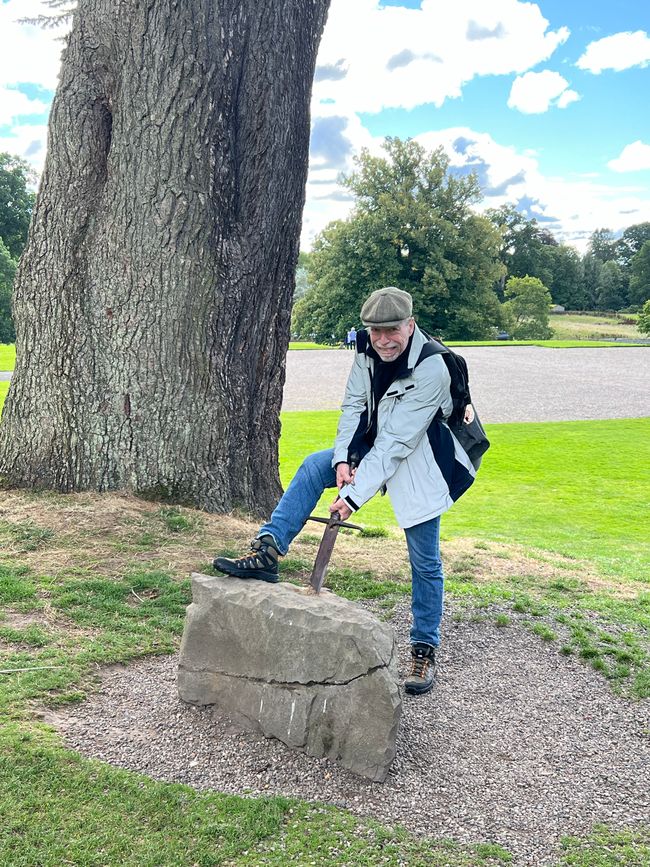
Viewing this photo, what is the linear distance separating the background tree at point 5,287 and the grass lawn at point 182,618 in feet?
110

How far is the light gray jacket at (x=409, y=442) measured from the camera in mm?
4223

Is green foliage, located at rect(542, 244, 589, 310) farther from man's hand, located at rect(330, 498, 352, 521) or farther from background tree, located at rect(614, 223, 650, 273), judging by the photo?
man's hand, located at rect(330, 498, 352, 521)

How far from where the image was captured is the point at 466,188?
55594 mm

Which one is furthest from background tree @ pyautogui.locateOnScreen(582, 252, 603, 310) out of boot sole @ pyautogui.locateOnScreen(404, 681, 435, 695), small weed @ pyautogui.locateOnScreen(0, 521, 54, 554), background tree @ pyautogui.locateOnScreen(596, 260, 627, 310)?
boot sole @ pyautogui.locateOnScreen(404, 681, 435, 695)

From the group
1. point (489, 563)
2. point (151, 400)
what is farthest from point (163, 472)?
point (489, 563)

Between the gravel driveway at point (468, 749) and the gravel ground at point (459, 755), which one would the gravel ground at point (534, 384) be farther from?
the gravel ground at point (459, 755)

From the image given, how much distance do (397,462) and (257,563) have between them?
3.04ft

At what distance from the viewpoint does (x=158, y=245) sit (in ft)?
21.0

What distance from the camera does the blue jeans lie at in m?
4.22

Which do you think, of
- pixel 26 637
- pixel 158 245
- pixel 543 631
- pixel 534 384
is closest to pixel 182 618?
pixel 26 637

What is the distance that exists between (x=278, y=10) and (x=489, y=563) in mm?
5150

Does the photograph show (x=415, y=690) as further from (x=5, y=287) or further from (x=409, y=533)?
(x=5, y=287)

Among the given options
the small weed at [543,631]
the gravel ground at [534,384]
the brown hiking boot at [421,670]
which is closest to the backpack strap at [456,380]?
the brown hiking boot at [421,670]

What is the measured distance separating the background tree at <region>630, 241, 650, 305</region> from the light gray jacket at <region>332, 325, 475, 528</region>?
87360mm
